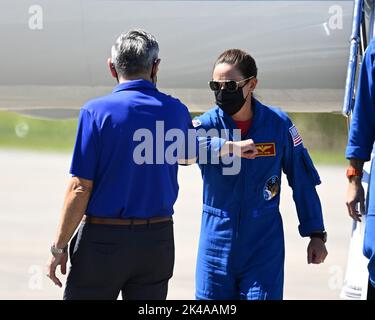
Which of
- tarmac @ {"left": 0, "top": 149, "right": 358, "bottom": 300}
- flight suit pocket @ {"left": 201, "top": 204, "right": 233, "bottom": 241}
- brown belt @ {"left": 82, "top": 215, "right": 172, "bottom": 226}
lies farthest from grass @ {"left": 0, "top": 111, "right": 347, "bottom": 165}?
brown belt @ {"left": 82, "top": 215, "right": 172, "bottom": 226}

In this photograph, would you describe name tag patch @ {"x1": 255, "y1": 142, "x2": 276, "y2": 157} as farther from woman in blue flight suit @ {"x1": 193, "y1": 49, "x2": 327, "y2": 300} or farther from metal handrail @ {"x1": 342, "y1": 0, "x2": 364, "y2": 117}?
metal handrail @ {"x1": 342, "y1": 0, "x2": 364, "y2": 117}

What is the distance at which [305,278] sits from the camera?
26.0 ft

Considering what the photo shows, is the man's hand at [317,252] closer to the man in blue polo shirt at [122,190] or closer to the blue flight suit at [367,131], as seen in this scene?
the blue flight suit at [367,131]

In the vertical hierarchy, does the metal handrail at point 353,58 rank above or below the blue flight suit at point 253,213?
above

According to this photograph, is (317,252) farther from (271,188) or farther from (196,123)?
(196,123)

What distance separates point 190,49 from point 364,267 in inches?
65.1

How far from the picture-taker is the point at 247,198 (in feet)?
12.5

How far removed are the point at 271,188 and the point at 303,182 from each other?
161 millimetres

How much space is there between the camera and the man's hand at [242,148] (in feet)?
11.8

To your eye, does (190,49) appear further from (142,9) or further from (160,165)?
(160,165)

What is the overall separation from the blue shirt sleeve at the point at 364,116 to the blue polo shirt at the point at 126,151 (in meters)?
0.66

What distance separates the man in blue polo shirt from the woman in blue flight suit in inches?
15.2

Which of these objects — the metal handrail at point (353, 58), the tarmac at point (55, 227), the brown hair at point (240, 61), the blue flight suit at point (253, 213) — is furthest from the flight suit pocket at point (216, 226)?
the tarmac at point (55, 227)

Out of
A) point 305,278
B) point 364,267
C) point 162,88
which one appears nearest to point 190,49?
point 162,88
